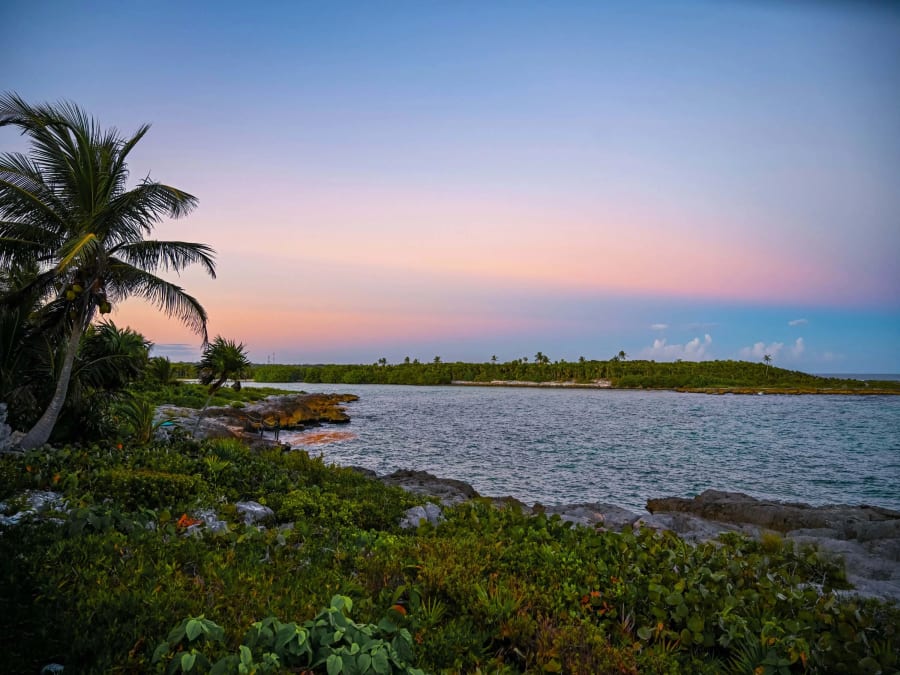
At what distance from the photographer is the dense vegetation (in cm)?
15025

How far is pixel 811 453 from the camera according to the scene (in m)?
32.8

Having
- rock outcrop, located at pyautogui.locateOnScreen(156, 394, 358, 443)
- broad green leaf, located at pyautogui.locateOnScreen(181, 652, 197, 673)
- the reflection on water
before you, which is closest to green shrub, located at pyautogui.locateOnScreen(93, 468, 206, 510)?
broad green leaf, located at pyautogui.locateOnScreen(181, 652, 197, 673)

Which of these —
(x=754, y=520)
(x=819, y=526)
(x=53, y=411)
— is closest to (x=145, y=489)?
(x=53, y=411)

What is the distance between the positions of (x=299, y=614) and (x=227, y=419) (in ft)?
118

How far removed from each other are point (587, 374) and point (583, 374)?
144cm

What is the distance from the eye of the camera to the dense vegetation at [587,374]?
150 metres

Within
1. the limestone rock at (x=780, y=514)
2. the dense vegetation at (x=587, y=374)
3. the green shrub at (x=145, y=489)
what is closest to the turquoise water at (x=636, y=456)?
the limestone rock at (x=780, y=514)

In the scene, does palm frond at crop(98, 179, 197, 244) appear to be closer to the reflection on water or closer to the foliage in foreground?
the foliage in foreground

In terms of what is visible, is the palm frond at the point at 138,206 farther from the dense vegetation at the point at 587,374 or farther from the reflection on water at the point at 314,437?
the dense vegetation at the point at 587,374

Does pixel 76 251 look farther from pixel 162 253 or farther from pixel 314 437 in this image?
pixel 314 437

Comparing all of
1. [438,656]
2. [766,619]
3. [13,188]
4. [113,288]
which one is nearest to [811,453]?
[766,619]

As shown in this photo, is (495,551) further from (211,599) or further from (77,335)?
(77,335)

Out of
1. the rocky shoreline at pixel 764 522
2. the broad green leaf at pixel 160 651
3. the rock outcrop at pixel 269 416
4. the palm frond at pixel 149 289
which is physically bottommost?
the rock outcrop at pixel 269 416

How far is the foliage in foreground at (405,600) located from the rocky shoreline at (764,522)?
9.40 feet
